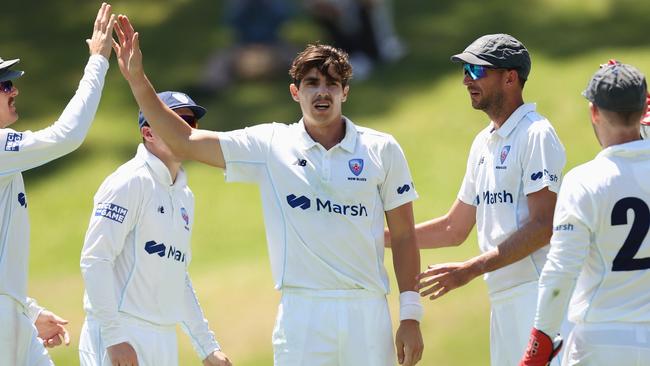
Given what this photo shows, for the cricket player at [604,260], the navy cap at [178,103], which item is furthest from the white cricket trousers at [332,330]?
the navy cap at [178,103]

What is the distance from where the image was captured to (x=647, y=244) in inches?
223

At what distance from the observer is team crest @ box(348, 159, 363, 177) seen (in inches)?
261

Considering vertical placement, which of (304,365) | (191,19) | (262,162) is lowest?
(304,365)

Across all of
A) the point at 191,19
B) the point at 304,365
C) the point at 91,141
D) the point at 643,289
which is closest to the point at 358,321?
the point at 304,365

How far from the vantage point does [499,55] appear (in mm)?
7246

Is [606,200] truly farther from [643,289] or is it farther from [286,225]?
[286,225]

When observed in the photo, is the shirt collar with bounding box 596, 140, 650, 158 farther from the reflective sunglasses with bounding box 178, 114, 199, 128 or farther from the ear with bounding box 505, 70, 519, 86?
the reflective sunglasses with bounding box 178, 114, 199, 128

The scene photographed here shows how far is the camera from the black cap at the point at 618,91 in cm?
581

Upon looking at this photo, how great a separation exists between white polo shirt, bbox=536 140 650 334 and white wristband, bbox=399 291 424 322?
1041 mm

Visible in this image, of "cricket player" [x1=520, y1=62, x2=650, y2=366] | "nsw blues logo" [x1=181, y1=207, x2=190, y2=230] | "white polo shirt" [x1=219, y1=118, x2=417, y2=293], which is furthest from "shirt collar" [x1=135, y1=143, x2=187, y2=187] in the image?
"cricket player" [x1=520, y1=62, x2=650, y2=366]

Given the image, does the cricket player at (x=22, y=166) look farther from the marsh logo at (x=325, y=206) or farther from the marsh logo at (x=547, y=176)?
the marsh logo at (x=547, y=176)

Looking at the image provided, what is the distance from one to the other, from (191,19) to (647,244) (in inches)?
665

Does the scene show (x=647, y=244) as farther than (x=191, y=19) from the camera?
No

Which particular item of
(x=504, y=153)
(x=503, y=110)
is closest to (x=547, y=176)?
(x=504, y=153)
